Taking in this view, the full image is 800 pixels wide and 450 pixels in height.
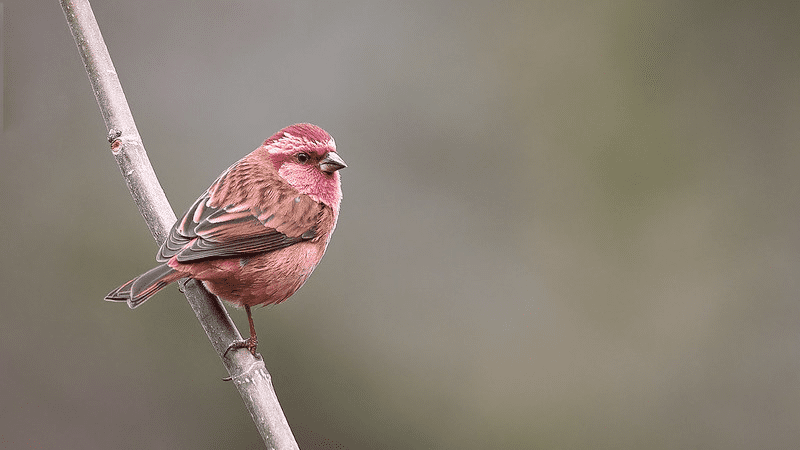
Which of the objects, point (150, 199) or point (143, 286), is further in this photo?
point (150, 199)

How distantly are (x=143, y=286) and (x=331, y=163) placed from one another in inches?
37.5

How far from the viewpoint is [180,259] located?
3.47 meters

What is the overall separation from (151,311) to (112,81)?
389 cm

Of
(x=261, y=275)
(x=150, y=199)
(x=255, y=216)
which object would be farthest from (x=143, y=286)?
(x=255, y=216)

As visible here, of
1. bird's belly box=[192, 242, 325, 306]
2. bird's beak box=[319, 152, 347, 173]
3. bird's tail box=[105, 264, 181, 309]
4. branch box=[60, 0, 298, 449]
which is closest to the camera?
bird's tail box=[105, 264, 181, 309]

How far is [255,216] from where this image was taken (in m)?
3.95

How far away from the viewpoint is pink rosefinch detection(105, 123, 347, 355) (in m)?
3.62

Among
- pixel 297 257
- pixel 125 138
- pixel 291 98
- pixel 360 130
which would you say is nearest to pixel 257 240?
pixel 297 257

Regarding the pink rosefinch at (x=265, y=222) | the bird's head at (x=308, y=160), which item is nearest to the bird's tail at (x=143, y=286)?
the pink rosefinch at (x=265, y=222)

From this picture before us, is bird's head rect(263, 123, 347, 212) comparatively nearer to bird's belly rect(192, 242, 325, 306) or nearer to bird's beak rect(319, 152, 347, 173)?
bird's beak rect(319, 152, 347, 173)

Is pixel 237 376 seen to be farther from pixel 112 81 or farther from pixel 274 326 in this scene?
pixel 274 326

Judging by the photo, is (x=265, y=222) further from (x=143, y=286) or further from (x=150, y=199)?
(x=143, y=286)

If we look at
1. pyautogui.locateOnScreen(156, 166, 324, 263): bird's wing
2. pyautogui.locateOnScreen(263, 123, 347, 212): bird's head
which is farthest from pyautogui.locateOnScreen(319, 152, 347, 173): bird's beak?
pyautogui.locateOnScreen(156, 166, 324, 263): bird's wing

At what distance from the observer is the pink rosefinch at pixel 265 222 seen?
3.62 metres
